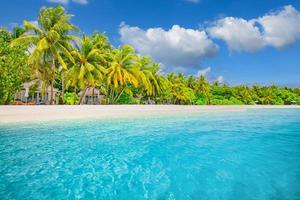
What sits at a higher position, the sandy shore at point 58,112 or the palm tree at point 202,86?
the palm tree at point 202,86

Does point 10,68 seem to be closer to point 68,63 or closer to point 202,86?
point 68,63

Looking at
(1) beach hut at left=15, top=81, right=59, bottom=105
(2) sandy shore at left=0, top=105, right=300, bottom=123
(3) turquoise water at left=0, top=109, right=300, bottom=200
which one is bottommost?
(3) turquoise water at left=0, top=109, right=300, bottom=200

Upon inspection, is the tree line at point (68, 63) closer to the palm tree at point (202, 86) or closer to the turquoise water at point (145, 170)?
the palm tree at point (202, 86)

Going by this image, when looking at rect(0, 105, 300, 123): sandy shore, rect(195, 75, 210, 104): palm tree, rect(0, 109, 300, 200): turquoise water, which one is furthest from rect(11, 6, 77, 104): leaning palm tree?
rect(195, 75, 210, 104): palm tree

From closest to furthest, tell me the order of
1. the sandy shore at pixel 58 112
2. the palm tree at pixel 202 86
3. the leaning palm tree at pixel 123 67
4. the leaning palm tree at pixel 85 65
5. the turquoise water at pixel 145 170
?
the turquoise water at pixel 145 170 → the sandy shore at pixel 58 112 → the leaning palm tree at pixel 85 65 → the leaning palm tree at pixel 123 67 → the palm tree at pixel 202 86

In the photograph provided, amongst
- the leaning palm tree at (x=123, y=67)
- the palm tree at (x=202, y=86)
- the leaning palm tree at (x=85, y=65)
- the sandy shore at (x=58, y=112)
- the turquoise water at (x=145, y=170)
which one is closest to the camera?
the turquoise water at (x=145, y=170)

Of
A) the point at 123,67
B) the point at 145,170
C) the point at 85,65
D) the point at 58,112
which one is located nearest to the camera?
the point at 145,170

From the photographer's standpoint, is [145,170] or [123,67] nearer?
[145,170]

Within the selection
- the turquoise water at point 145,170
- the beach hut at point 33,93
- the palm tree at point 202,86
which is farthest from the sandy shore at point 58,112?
the palm tree at point 202,86

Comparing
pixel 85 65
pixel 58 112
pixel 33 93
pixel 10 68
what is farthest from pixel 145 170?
pixel 33 93

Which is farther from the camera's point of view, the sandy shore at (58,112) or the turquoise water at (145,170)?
the sandy shore at (58,112)

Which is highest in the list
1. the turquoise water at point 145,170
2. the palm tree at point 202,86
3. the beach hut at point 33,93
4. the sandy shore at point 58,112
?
the palm tree at point 202,86

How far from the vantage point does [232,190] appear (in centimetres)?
425

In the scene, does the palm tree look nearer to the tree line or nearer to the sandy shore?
the tree line
